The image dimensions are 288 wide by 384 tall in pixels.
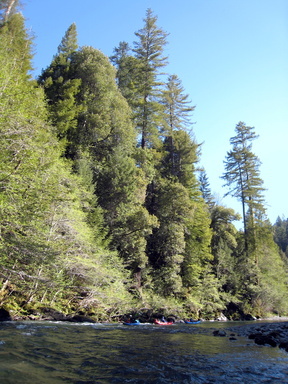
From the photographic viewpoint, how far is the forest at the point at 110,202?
1010 centimetres

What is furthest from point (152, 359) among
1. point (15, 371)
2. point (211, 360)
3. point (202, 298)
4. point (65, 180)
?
point (202, 298)

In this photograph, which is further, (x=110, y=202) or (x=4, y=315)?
(x=110, y=202)

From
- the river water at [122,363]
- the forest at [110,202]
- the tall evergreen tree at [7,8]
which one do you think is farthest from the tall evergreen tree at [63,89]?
the river water at [122,363]

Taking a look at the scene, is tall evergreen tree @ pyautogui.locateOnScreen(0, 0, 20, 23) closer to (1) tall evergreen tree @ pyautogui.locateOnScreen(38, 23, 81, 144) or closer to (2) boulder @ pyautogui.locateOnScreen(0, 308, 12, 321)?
(1) tall evergreen tree @ pyautogui.locateOnScreen(38, 23, 81, 144)

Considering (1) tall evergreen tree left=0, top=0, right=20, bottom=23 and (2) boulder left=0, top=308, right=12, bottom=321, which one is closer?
(2) boulder left=0, top=308, right=12, bottom=321

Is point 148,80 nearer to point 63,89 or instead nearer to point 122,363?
point 63,89

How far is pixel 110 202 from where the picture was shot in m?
20.9

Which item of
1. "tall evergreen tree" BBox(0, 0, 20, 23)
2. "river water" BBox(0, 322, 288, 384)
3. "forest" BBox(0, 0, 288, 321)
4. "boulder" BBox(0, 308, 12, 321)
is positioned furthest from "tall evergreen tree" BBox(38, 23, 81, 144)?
"river water" BBox(0, 322, 288, 384)

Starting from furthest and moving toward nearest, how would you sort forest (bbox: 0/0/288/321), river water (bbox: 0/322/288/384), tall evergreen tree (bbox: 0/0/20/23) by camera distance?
Answer: tall evergreen tree (bbox: 0/0/20/23) < forest (bbox: 0/0/288/321) < river water (bbox: 0/322/288/384)

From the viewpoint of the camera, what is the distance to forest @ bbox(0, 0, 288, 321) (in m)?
10.1

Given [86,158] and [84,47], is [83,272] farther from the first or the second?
[84,47]

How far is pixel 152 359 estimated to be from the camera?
6273mm

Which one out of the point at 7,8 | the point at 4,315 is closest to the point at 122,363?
the point at 4,315

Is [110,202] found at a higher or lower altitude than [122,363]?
higher
